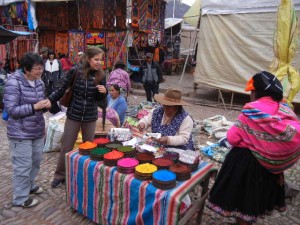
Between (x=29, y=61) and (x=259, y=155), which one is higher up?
(x=29, y=61)

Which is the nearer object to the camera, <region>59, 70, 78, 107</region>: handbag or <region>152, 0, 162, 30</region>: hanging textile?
<region>59, 70, 78, 107</region>: handbag

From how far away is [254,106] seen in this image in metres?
2.34

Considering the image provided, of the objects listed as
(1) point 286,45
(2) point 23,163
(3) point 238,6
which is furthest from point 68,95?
(3) point 238,6

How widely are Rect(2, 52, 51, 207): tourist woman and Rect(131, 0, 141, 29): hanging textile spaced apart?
8.90 m

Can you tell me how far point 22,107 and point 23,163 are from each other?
65cm

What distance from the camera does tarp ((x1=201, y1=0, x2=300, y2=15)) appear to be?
7.82 meters

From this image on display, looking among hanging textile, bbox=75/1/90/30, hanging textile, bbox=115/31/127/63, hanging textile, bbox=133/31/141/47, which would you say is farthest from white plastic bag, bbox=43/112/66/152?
hanging textile, bbox=133/31/141/47

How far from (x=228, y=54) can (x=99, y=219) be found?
23.9 feet

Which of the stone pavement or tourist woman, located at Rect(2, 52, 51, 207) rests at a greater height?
tourist woman, located at Rect(2, 52, 51, 207)

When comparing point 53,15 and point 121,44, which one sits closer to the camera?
point 53,15

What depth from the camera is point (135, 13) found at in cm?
Result: 1140

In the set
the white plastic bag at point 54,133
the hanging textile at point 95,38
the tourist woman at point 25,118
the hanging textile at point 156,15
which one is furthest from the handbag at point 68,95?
the hanging textile at point 156,15

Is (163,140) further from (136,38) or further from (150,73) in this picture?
(136,38)

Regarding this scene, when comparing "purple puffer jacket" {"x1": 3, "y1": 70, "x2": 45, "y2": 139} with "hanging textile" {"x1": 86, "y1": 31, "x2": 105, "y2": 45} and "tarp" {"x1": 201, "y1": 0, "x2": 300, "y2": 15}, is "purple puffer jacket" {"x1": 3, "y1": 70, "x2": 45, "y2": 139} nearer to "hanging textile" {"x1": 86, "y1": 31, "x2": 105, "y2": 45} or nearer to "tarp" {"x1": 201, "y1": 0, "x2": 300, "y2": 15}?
"tarp" {"x1": 201, "y1": 0, "x2": 300, "y2": 15}
